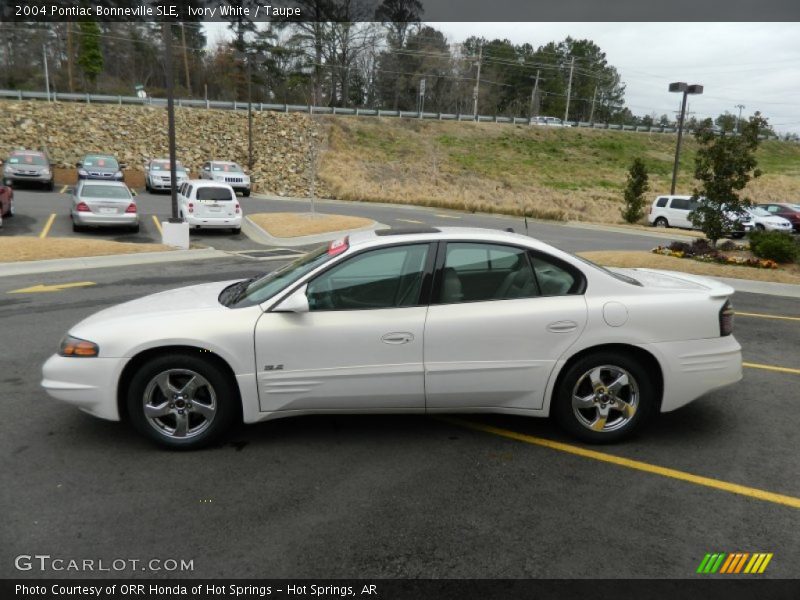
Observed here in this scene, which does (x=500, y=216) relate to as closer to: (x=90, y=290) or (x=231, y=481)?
(x=90, y=290)

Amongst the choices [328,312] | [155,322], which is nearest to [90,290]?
[155,322]

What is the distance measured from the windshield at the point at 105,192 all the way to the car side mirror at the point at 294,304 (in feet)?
50.4

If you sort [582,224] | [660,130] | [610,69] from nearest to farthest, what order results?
[582,224] → [660,130] → [610,69]

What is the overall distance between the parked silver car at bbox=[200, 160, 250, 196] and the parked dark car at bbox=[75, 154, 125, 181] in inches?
211

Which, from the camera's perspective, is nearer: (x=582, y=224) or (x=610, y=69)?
(x=582, y=224)

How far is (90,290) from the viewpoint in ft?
33.2

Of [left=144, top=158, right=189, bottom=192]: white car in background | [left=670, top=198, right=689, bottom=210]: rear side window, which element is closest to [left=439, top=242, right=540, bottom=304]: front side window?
[left=670, top=198, right=689, bottom=210]: rear side window

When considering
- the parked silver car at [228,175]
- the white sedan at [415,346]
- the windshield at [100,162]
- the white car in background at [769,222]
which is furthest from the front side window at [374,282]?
the parked silver car at [228,175]

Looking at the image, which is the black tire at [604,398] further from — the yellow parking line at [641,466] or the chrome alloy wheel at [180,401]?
the chrome alloy wheel at [180,401]

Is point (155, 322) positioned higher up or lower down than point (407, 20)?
lower down

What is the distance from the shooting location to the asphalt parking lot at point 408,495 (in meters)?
3.18

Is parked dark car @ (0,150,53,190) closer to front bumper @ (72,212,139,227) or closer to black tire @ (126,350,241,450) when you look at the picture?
front bumper @ (72,212,139,227)

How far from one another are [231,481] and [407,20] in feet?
279
